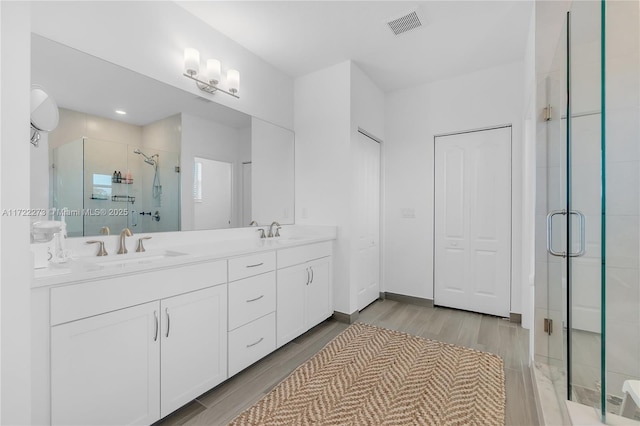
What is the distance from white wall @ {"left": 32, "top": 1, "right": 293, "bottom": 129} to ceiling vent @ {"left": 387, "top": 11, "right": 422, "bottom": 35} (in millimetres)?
1288

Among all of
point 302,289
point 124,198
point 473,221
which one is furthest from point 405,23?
point 124,198

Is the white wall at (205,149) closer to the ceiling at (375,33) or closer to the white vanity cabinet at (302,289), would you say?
the white vanity cabinet at (302,289)

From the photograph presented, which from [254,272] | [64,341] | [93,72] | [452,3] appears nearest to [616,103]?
[452,3]

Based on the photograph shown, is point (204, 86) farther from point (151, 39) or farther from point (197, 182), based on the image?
point (197, 182)

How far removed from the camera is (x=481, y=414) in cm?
158

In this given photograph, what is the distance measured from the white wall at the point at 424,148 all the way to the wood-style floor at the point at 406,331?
1.16 feet

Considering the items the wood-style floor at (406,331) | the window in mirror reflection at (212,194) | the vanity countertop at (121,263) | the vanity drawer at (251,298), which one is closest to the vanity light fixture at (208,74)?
the window in mirror reflection at (212,194)

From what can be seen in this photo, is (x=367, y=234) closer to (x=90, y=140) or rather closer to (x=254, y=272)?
(x=254, y=272)

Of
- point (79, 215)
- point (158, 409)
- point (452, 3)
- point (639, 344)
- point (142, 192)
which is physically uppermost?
point (452, 3)

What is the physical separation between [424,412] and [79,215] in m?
2.24

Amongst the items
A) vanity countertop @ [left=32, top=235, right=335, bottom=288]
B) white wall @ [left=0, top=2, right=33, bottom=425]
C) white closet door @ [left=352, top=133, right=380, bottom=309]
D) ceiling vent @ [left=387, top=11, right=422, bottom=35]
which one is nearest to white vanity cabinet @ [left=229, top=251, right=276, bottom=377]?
vanity countertop @ [left=32, top=235, right=335, bottom=288]

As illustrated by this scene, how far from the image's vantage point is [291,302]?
7.81 feet

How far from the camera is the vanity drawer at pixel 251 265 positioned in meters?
1.86

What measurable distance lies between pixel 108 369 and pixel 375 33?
2910 millimetres
